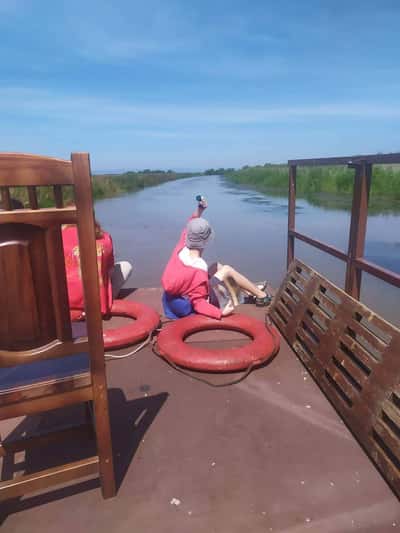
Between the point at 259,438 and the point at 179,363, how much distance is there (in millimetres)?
770

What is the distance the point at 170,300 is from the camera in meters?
3.17

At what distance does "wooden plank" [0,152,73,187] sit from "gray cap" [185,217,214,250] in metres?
1.89

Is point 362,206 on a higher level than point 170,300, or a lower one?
higher

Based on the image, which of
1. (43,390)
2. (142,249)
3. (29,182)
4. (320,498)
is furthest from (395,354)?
(142,249)

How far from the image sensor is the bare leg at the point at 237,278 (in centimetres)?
329

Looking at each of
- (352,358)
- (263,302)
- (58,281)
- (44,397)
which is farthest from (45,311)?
(263,302)

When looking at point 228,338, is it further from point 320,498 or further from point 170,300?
point 320,498

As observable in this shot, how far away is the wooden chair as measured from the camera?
112 centimetres

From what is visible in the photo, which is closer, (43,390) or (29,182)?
(29,182)

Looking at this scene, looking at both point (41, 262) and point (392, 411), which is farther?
point (392, 411)

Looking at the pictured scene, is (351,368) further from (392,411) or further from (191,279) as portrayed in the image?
(191,279)

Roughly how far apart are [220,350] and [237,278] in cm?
101

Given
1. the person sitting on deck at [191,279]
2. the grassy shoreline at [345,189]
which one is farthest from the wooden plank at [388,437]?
the grassy shoreline at [345,189]

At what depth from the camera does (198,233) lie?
298 centimetres
